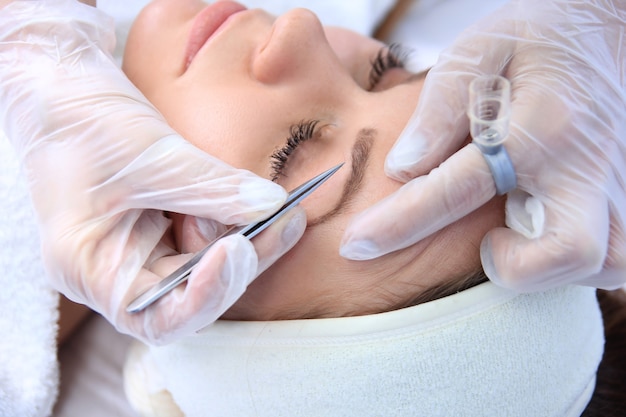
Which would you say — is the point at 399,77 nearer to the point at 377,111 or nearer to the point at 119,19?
the point at 377,111

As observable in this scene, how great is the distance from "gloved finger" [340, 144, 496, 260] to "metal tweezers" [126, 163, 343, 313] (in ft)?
0.30

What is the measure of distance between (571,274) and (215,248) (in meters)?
0.54

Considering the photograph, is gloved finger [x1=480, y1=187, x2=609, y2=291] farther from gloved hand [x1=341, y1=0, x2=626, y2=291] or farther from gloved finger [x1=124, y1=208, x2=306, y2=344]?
gloved finger [x1=124, y1=208, x2=306, y2=344]

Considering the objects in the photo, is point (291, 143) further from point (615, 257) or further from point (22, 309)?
point (22, 309)

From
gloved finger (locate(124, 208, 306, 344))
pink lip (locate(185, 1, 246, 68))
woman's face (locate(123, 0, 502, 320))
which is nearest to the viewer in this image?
gloved finger (locate(124, 208, 306, 344))

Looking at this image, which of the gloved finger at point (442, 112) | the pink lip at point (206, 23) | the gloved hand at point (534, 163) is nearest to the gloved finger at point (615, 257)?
the gloved hand at point (534, 163)

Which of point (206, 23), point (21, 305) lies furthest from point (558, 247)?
point (21, 305)

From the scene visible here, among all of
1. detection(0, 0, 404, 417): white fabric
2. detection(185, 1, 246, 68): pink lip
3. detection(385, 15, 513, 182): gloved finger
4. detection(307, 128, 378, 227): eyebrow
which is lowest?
detection(0, 0, 404, 417): white fabric

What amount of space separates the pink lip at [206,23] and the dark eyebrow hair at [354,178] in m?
0.39

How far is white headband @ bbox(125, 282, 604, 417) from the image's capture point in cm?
85

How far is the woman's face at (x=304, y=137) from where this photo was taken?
891 millimetres

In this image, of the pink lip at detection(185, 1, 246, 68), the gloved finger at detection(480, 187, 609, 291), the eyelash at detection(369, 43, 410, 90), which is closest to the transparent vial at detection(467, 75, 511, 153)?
the gloved finger at detection(480, 187, 609, 291)

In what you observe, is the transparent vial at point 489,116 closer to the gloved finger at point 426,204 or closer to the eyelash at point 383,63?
the gloved finger at point 426,204

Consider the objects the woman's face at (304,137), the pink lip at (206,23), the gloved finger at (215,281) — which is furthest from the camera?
the pink lip at (206,23)
